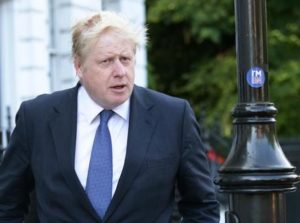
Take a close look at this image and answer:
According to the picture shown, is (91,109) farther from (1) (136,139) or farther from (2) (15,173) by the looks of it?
(2) (15,173)

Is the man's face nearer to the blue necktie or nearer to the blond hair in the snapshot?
the blond hair

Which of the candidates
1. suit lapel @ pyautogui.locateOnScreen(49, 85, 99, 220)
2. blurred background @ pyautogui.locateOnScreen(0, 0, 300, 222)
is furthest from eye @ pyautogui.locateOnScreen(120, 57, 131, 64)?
blurred background @ pyautogui.locateOnScreen(0, 0, 300, 222)

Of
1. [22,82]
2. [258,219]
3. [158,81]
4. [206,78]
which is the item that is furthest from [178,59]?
[258,219]

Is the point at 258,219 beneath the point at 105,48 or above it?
beneath

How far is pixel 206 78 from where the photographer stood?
19859mm

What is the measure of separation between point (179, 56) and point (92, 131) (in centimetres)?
1895

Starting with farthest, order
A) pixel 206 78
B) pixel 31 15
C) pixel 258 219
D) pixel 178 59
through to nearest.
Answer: pixel 178 59, pixel 206 78, pixel 31 15, pixel 258 219

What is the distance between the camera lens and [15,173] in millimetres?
3803

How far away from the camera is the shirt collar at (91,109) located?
3795mm

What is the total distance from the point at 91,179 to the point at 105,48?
51 centimetres

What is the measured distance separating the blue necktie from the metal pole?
2.62ft

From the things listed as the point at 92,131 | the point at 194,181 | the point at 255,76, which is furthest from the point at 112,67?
the point at 255,76

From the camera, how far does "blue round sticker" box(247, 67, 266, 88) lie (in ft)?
14.4

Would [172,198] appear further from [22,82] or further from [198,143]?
[22,82]
